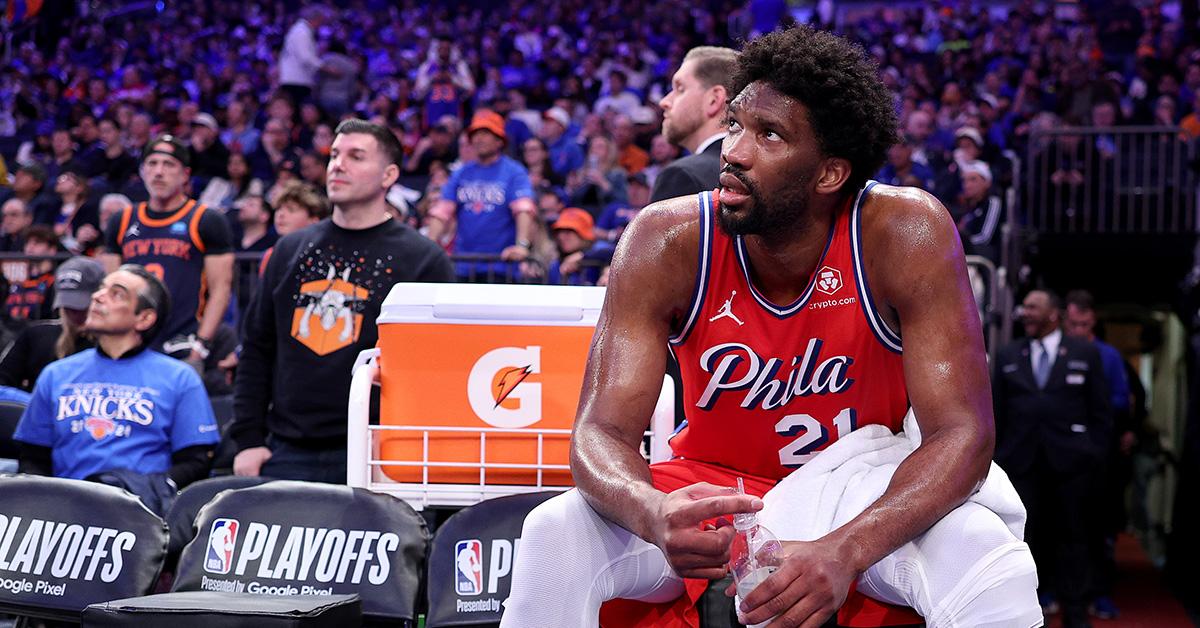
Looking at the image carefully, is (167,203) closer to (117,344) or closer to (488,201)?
(117,344)

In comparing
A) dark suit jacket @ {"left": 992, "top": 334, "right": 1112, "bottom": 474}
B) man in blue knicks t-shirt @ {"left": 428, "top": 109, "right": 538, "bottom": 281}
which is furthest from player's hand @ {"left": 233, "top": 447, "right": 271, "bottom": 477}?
dark suit jacket @ {"left": 992, "top": 334, "right": 1112, "bottom": 474}

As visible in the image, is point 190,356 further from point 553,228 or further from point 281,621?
point 281,621

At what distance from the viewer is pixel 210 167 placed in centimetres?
1124

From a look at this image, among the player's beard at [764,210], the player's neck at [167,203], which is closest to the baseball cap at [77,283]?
the player's neck at [167,203]

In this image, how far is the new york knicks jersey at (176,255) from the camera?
622 centimetres

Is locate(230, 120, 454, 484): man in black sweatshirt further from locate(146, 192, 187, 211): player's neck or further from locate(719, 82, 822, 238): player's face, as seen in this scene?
locate(146, 192, 187, 211): player's neck

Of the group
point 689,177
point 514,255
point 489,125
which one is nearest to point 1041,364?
point 514,255

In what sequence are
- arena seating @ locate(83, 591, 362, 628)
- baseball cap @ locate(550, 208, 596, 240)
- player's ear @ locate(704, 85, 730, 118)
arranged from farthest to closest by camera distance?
baseball cap @ locate(550, 208, 596, 240), player's ear @ locate(704, 85, 730, 118), arena seating @ locate(83, 591, 362, 628)

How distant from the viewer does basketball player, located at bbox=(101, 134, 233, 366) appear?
20.4ft

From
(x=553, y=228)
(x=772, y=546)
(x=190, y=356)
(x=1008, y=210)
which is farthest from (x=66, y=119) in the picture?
(x=772, y=546)

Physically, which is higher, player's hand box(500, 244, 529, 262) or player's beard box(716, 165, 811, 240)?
player's beard box(716, 165, 811, 240)

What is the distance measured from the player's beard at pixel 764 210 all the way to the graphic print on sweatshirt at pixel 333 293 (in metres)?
1.88

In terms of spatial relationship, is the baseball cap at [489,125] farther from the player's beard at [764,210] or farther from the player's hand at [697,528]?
the player's hand at [697,528]

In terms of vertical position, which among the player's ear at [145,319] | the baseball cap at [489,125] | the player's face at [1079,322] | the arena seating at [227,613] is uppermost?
the baseball cap at [489,125]
